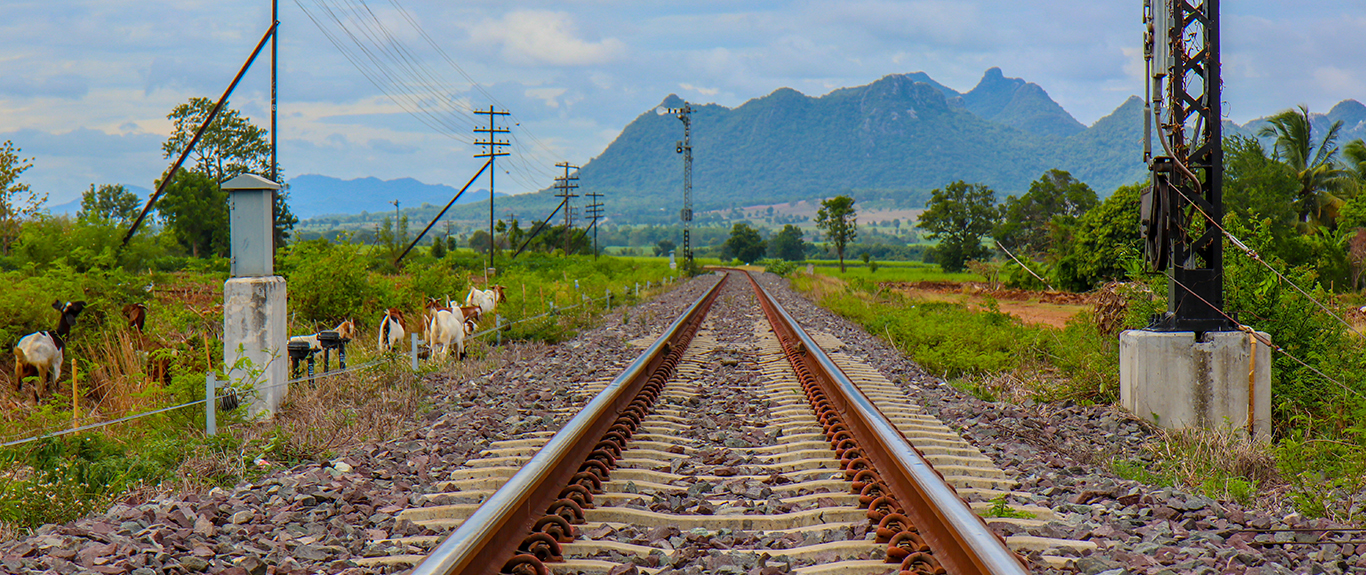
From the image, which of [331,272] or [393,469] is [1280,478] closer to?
[393,469]

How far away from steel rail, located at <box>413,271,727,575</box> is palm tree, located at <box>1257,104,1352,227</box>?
4082cm

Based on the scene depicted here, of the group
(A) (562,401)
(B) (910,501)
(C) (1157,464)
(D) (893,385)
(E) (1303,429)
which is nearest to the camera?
(B) (910,501)

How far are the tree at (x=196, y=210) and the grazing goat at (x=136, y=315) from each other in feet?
159

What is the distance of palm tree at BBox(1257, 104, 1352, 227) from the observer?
127 ft

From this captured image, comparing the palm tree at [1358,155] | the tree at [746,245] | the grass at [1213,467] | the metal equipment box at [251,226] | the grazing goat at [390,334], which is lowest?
the grass at [1213,467]

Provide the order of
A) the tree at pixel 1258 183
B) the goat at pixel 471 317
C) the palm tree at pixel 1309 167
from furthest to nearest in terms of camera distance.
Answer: the palm tree at pixel 1309 167, the tree at pixel 1258 183, the goat at pixel 471 317

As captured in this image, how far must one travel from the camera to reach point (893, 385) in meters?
8.27

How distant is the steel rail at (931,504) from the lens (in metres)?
2.71

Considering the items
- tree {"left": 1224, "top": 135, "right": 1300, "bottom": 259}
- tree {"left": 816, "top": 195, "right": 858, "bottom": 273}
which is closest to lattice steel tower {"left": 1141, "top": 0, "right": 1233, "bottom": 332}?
tree {"left": 1224, "top": 135, "right": 1300, "bottom": 259}

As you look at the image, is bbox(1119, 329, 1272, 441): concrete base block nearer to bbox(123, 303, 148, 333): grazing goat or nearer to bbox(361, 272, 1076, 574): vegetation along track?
bbox(361, 272, 1076, 574): vegetation along track

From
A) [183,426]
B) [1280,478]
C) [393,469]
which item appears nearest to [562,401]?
[393,469]

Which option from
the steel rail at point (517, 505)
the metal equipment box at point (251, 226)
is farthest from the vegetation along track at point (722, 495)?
the metal equipment box at point (251, 226)

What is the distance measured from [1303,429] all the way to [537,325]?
9627 millimetres

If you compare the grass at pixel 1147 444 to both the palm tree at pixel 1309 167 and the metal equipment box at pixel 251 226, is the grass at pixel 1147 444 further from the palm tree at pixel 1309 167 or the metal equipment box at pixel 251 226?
the palm tree at pixel 1309 167
